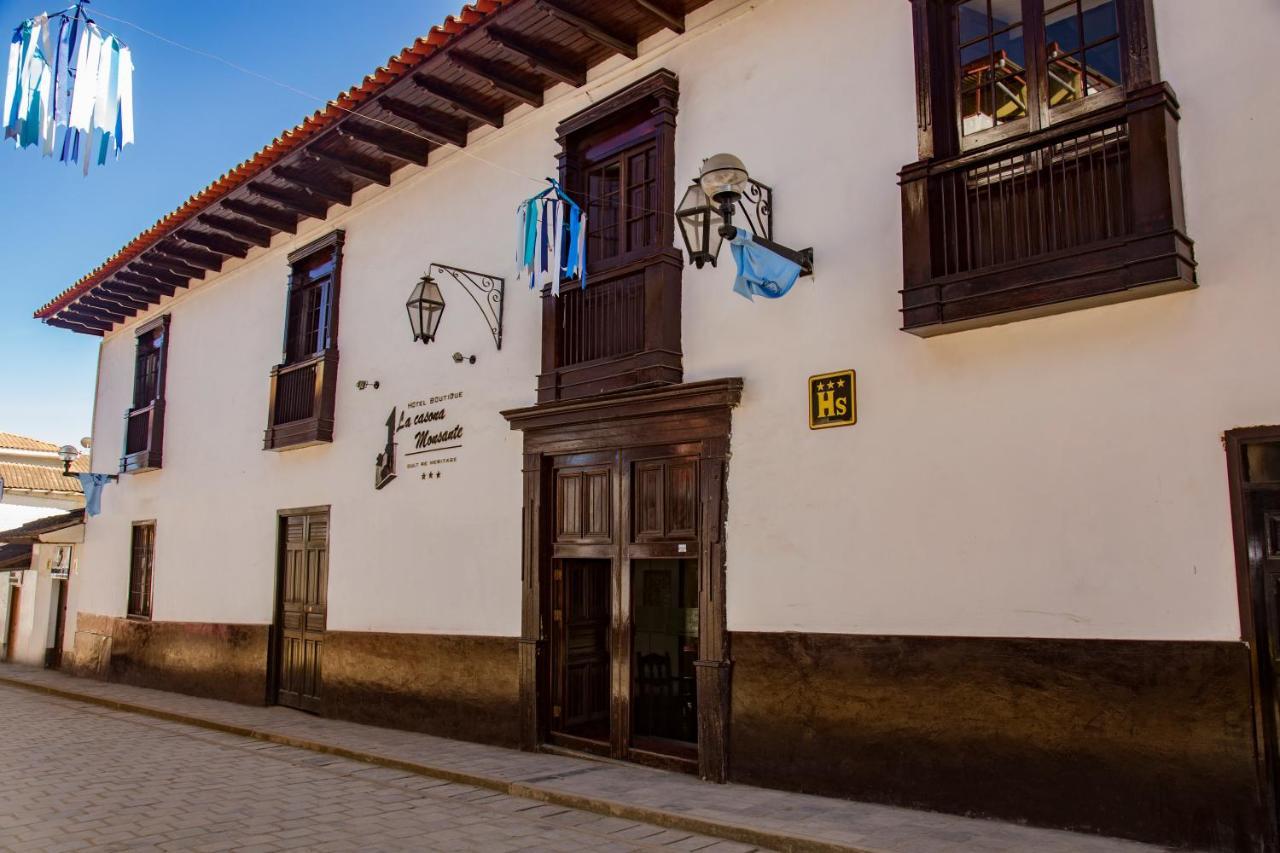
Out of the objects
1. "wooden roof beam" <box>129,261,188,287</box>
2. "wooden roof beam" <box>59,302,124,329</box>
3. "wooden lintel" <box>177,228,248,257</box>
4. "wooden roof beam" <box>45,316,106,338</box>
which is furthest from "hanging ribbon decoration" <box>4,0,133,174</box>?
"wooden roof beam" <box>45,316,106,338</box>

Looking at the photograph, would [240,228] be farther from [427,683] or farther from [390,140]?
[427,683]

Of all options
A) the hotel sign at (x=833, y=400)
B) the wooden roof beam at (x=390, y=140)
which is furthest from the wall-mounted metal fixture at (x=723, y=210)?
the wooden roof beam at (x=390, y=140)

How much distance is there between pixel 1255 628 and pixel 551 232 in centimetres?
601

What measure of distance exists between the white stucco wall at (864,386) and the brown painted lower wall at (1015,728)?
0.58ft

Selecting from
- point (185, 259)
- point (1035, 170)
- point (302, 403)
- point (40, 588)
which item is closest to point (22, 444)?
point (40, 588)

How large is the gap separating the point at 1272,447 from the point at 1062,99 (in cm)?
262

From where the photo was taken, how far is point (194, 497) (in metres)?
14.6

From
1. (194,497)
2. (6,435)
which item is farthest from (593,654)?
(6,435)

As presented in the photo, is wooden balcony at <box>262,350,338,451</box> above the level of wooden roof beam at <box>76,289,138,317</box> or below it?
below

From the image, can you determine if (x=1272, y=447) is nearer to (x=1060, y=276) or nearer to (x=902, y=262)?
(x=1060, y=276)

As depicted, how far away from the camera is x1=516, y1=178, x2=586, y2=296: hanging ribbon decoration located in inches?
336

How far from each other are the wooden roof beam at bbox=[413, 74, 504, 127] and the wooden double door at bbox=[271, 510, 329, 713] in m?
5.13

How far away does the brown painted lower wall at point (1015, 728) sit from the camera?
204 inches

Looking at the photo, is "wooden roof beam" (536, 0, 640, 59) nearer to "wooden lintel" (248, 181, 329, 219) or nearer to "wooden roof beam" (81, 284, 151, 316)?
"wooden lintel" (248, 181, 329, 219)
